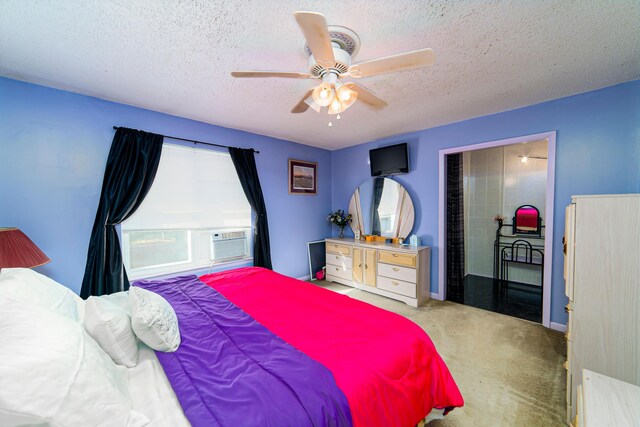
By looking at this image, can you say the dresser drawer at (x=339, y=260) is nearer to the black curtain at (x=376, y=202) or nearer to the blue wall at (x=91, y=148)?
the black curtain at (x=376, y=202)

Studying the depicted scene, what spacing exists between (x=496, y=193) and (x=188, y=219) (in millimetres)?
4936

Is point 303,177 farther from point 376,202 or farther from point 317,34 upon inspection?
point 317,34

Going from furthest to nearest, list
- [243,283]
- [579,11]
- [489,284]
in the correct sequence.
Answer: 1. [489,284]
2. [243,283]
3. [579,11]

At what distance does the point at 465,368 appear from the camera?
212 cm

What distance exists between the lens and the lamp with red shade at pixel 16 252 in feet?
5.70

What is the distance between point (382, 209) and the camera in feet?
13.5

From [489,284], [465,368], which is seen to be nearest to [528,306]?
[489,284]

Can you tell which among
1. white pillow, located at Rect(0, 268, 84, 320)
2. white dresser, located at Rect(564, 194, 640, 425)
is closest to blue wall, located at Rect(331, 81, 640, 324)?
white dresser, located at Rect(564, 194, 640, 425)

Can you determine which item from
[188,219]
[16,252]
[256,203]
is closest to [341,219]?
[256,203]

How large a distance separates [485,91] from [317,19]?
2.14 m

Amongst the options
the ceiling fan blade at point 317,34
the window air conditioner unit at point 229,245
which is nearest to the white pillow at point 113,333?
the ceiling fan blade at point 317,34

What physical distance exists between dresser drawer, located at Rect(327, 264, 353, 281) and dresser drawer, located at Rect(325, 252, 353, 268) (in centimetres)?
6

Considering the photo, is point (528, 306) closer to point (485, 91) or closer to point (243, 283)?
point (485, 91)

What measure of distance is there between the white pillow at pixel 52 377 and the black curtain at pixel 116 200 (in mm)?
1848
